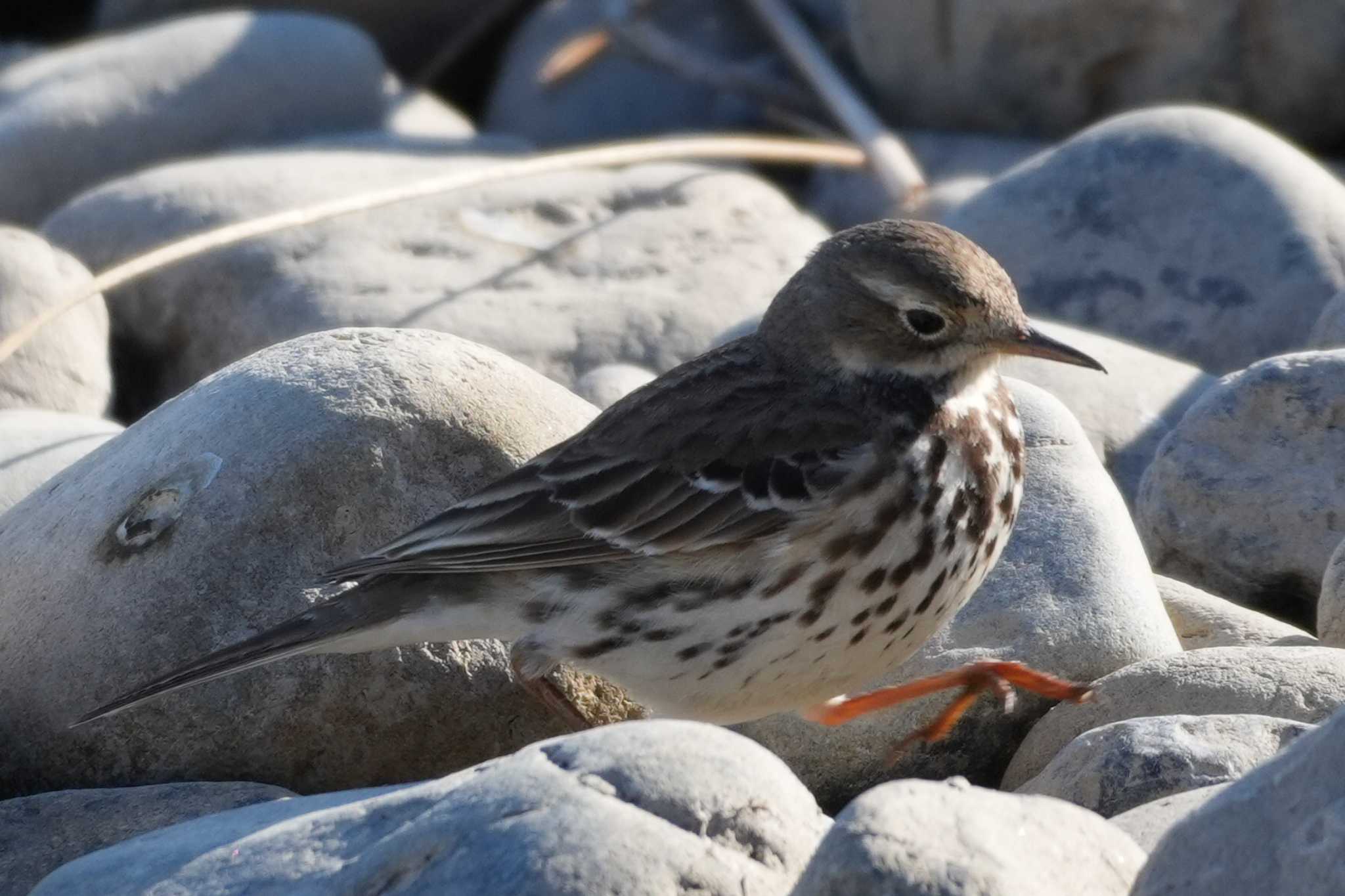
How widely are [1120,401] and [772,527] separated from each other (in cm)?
217

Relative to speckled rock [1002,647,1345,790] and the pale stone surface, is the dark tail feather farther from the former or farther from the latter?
the pale stone surface

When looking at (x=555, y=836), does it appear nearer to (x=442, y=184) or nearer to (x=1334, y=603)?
(x=1334, y=603)

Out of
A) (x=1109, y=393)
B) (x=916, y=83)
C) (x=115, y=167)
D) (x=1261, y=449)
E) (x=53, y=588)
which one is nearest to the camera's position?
(x=53, y=588)

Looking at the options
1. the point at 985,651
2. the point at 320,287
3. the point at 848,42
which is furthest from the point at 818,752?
the point at 848,42

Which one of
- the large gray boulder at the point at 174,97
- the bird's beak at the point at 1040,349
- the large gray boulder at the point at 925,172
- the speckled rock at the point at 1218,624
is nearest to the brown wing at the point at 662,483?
the bird's beak at the point at 1040,349

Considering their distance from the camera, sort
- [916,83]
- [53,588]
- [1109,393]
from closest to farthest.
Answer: [53,588]
[1109,393]
[916,83]

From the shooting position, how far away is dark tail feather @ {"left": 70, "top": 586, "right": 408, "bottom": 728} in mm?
4699

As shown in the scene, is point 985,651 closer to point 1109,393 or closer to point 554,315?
point 1109,393

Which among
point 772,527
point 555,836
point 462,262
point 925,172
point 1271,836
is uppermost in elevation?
point 1271,836

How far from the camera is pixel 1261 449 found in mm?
5793

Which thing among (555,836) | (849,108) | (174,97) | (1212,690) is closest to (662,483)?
(1212,690)

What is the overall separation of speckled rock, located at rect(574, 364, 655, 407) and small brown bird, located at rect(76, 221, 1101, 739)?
111 centimetres

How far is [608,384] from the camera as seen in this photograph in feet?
21.5

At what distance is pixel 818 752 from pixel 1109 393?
6.16ft
